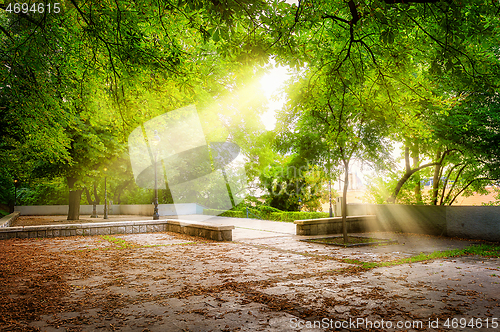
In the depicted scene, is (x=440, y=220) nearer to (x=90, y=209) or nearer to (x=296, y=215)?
(x=296, y=215)

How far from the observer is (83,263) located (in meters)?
8.04

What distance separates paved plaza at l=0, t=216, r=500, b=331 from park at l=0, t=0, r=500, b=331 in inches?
1.6

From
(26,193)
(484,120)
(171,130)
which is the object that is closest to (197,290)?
(484,120)

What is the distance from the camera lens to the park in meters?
4.58

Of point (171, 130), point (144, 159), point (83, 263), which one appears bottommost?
point (83, 263)

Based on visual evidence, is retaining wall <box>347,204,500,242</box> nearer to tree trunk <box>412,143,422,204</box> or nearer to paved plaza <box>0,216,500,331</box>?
tree trunk <box>412,143,422,204</box>

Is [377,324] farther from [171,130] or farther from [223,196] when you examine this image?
[223,196]

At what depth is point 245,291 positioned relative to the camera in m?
5.38

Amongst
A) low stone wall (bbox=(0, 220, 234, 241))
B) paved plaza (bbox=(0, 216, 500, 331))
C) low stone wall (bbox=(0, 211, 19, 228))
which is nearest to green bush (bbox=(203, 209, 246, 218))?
low stone wall (bbox=(0, 220, 234, 241))

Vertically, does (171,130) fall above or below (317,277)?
above

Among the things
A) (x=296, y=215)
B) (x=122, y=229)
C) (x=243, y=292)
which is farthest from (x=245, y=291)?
(x=296, y=215)

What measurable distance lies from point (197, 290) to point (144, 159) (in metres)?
18.2

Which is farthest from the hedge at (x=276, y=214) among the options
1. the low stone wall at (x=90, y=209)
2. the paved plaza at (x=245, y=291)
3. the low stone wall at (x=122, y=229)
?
the paved plaza at (x=245, y=291)

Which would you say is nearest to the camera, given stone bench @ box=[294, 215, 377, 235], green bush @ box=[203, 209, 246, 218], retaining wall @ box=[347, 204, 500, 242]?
retaining wall @ box=[347, 204, 500, 242]
